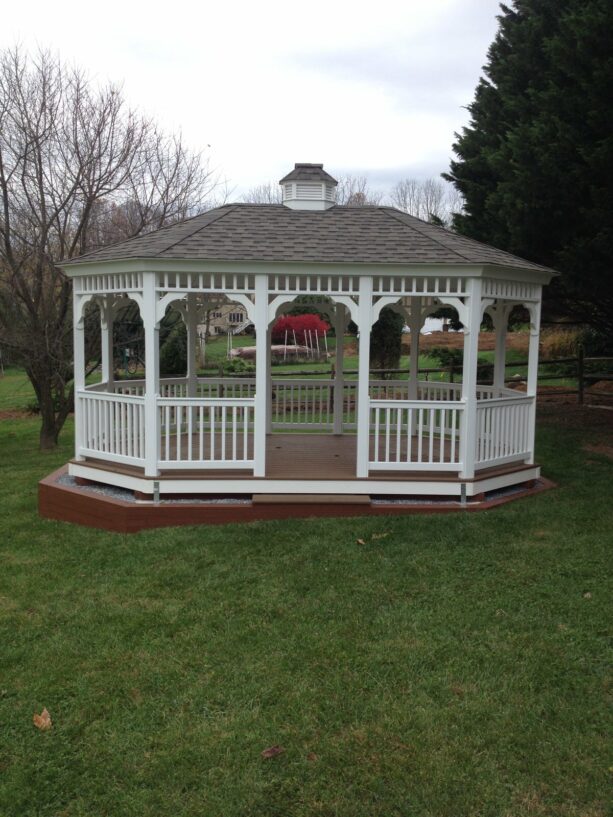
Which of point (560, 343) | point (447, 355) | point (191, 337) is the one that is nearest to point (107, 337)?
point (191, 337)

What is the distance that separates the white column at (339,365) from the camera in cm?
1020

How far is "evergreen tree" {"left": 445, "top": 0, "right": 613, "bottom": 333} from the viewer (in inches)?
368

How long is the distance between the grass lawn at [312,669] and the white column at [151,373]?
0.89 metres

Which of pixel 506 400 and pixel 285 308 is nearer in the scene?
pixel 506 400

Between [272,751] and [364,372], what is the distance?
475 cm

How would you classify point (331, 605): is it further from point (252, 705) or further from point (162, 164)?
point (162, 164)

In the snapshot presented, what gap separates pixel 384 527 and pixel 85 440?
3.95 m

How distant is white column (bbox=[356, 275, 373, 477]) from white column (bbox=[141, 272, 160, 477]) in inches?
90.8

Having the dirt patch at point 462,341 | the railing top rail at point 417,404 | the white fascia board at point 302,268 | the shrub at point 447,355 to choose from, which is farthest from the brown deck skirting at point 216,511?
the dirt patch at point 462,341

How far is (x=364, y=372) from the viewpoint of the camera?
7887mm

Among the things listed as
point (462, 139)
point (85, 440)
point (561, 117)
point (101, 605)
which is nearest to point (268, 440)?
point (85, 440)

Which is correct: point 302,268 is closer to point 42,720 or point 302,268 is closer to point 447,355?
point 42,720

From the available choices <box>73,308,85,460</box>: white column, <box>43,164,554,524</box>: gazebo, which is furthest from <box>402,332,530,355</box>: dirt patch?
<box>73,308,85,460</box>: white column

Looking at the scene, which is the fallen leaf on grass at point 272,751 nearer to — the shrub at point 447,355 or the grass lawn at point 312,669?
the grass lawn at point 312,669
